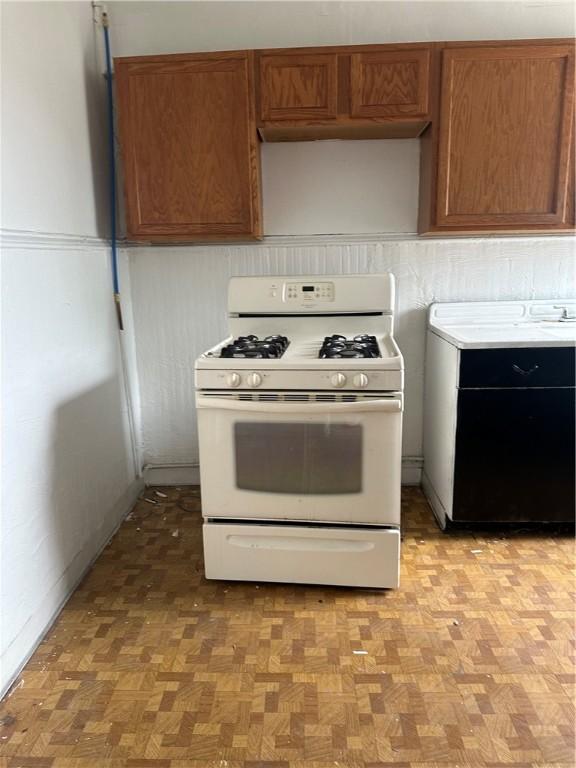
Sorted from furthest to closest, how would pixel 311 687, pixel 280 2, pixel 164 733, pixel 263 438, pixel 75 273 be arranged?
pixel 280 2
pixel 75 273
pixel 263 438
pixel 311 687
pixel 164 733

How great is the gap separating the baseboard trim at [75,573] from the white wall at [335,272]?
47cm

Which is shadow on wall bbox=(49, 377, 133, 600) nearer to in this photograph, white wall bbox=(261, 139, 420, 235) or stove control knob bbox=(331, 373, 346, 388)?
stove control knob bbox=(331, 373, 346, 388)

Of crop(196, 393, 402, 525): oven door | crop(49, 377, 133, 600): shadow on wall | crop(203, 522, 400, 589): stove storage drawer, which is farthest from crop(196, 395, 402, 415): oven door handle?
crop(49, 377, 133, 600): shadow on wall

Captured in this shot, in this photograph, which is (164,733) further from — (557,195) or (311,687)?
(557,195)

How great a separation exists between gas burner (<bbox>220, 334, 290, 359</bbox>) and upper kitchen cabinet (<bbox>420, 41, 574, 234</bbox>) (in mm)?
803

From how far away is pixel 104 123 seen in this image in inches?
94.0

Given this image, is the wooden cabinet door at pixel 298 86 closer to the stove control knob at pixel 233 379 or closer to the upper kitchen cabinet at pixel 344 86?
the upper kitchen cabinet at pixel 344 86

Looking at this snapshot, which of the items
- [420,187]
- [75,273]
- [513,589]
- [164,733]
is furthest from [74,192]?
[513,589]

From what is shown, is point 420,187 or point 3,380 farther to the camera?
point 420,187

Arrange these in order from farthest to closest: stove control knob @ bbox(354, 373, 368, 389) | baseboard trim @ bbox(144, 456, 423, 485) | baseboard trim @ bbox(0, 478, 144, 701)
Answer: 1. baseboard trim @ bbox(144, 456, 423, 485)
2. stove control knob @ bbox(354, 373, 368, 389)
3. baseboard trim @ bbox(0, 478, 144, 701)

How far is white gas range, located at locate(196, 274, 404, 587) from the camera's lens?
176 cm

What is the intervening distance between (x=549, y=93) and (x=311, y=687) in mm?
2213

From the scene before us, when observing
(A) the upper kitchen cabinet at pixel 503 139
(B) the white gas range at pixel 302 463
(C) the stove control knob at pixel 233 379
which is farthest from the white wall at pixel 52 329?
(A) the upper kitchen cabinet at pixel 503 139

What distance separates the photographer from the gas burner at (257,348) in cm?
191
